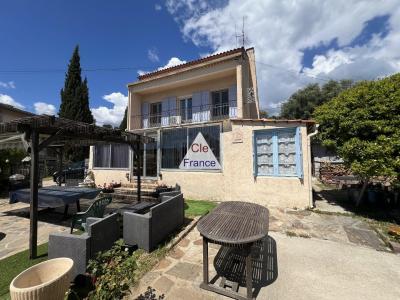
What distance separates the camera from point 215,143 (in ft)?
32.5

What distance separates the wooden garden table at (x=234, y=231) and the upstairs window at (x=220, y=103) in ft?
30.8

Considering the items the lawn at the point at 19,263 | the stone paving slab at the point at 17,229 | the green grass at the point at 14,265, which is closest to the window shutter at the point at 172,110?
the stone paving slab at the point at 17,229

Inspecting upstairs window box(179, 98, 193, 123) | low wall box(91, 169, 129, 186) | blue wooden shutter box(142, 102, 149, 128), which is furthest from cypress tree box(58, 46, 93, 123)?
upstairs window box(179, 98, 193, 123)

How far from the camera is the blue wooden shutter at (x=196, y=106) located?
1350cm

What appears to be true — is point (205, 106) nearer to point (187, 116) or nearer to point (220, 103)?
point (220, 103)

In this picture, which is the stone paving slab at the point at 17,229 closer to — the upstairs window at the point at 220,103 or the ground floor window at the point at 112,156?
the ground floor window at the point at 112,156

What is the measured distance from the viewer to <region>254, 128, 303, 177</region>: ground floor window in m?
8.16

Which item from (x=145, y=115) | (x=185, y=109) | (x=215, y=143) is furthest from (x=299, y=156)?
(x=145, y=115)

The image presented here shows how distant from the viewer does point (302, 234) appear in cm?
560

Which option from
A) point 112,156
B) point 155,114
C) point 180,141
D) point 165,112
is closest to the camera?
point 180,141

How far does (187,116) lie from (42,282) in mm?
12188

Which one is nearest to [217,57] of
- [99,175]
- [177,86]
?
[177,86]

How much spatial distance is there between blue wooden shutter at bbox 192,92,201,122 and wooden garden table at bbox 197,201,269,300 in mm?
9813

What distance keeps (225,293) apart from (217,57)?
13.4 meters
